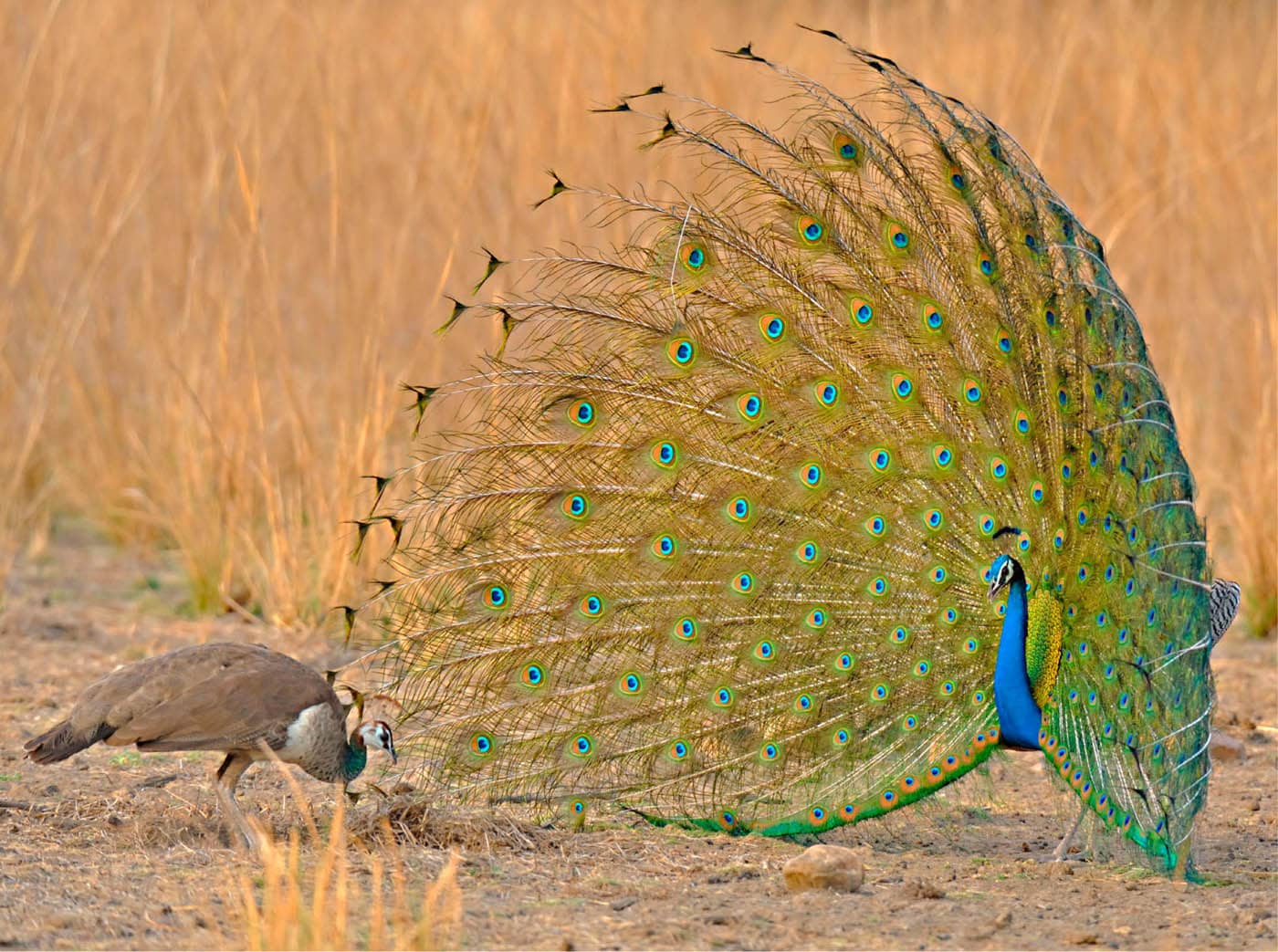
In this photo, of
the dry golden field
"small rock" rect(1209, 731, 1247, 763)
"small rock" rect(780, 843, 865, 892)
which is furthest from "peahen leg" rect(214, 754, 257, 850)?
"small rock" rect(1209, 731, 1247, 763)

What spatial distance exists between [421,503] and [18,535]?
4.57 metres

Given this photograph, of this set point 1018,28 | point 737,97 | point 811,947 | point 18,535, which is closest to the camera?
point 811,947

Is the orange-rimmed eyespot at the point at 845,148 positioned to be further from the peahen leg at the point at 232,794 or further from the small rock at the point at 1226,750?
the small rock at the point at 1226,750

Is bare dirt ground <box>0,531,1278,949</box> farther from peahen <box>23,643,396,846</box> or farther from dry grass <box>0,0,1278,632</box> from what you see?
dry grass <box>0,0,1278,632</box>

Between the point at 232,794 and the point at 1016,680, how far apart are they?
2259 mm

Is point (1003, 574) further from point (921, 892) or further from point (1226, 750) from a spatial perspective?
point (1226, 750)

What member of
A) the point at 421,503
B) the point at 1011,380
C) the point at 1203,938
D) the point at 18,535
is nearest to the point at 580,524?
the point at 421,503

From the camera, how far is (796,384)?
216 inches

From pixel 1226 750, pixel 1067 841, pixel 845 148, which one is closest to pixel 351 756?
pixel 1067 841

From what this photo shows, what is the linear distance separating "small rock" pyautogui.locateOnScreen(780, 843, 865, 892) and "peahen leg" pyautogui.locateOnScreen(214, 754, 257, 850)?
60.3 inches

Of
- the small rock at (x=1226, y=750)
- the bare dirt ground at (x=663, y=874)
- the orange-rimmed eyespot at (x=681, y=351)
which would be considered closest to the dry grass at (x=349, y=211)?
the small rock at (x=1226, y=750)

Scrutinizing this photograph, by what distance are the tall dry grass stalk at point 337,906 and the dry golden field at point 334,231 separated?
2469mm

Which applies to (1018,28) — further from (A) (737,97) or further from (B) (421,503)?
(B) (421,503)

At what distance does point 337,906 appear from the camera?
3.99 meters
